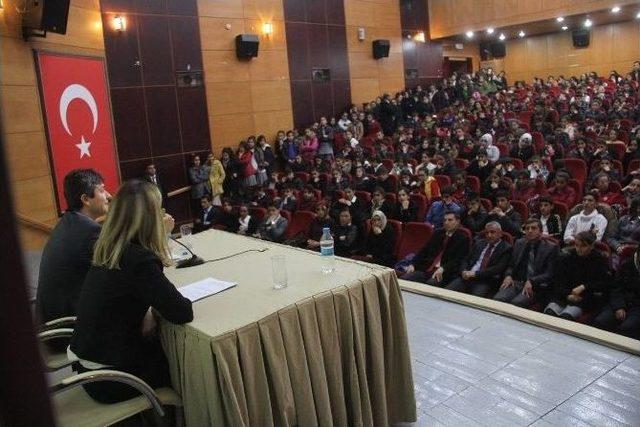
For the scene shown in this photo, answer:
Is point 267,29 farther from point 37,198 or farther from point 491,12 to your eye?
point 491,12

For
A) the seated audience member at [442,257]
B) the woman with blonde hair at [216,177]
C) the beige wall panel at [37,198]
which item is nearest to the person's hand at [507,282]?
the seated audience member at [442,257]

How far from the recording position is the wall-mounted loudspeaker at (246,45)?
10.3m

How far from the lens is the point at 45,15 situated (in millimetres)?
6168

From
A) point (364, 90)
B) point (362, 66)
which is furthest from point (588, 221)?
point (362, 66)

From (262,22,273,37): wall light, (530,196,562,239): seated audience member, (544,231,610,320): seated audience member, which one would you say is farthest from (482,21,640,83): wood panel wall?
(544,231,610,320): seated audience member

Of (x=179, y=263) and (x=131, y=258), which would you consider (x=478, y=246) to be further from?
(x=131, y=258)

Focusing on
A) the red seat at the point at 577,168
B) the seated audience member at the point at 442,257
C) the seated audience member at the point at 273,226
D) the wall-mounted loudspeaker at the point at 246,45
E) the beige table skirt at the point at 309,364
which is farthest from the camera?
the wall-mounted loudspeaker at the point at 246,45

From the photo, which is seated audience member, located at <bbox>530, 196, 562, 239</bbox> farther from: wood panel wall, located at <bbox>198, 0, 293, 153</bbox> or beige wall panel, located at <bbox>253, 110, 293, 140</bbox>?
beige wall panel, located at <bbox>253, 110, 293, 140</bbox>

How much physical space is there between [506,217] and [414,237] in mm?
901

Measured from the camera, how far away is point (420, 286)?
4.19 metres

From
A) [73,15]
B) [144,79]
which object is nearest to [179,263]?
[73,15]

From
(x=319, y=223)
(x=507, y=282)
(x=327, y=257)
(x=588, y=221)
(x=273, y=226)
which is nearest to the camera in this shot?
(x=327, y=257)

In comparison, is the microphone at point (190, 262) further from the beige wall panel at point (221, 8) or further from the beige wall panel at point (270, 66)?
the beige wall panel at point (270, 66)

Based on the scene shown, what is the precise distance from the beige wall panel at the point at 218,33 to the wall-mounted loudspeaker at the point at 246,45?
12 centimetres
